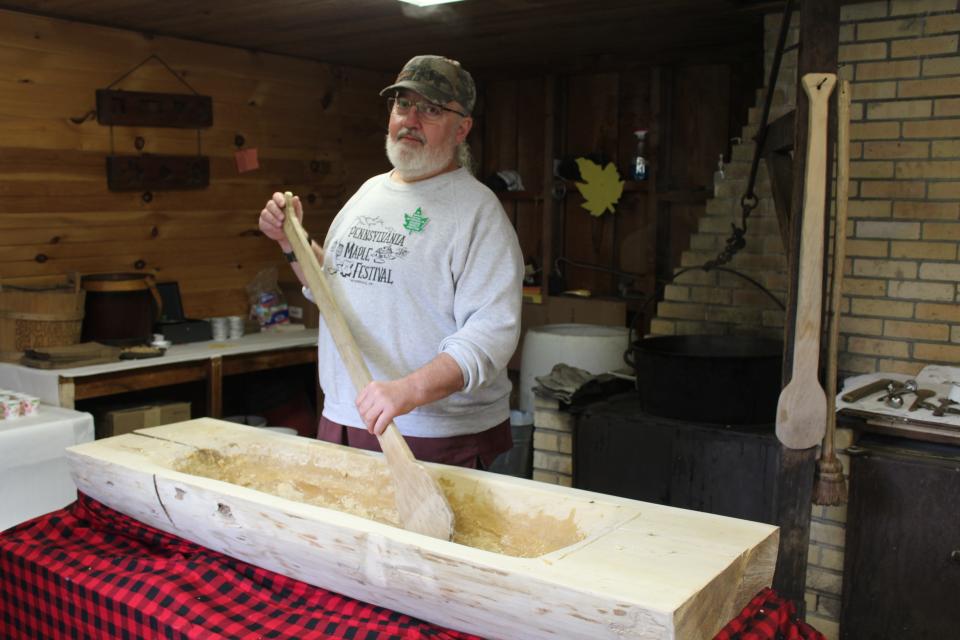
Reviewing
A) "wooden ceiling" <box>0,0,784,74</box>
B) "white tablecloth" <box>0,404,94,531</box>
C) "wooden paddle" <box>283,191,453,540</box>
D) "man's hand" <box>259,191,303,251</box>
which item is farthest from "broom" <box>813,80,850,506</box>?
"white tablecloth" <box>0,404,94,531</box>

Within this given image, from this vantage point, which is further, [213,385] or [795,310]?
[213,385]

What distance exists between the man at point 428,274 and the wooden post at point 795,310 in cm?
68

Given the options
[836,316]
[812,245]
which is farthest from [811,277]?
[836,316]

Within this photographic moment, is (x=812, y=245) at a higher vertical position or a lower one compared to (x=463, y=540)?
higher

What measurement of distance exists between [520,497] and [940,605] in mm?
1493

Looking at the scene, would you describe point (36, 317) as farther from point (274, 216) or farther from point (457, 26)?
point (457, 26)

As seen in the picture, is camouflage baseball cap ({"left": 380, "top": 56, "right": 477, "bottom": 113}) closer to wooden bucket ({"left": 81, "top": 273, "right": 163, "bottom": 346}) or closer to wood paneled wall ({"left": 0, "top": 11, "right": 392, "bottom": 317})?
wooden bucket ({"left": 81, "top": 273, "right": 163, "bottom": 346})

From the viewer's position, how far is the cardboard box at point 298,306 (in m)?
4.84

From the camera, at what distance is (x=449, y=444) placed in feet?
7.09

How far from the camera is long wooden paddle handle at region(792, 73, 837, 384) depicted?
6.73 ft

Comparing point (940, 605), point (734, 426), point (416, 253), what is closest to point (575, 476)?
point (734, 426)

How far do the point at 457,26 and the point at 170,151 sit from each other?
58.2 inches

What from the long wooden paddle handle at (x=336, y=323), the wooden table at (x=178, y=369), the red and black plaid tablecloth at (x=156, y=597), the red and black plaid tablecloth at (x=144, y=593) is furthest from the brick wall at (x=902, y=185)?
the wooden table at (x=178, y=369)

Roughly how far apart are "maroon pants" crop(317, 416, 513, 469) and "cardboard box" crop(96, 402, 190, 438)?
1.70 m
